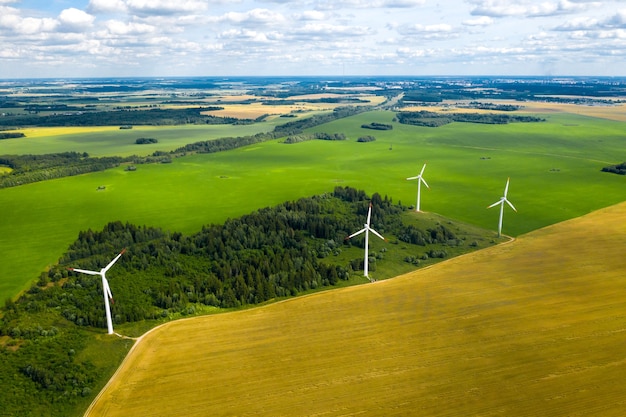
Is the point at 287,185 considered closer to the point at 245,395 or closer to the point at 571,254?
the point at 571,254

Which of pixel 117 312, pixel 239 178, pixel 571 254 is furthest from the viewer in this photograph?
pixel 239 178

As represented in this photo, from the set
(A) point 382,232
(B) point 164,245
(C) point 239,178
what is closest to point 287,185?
(C) point 239,178

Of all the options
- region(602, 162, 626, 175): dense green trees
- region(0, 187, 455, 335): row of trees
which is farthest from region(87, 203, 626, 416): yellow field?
region(602, 162, 626, 175): dense green trees

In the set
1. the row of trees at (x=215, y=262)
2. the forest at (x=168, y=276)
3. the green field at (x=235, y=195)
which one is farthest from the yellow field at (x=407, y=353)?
the green field at (x=235, y=195)

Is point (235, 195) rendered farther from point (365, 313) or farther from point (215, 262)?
point (365, 313)

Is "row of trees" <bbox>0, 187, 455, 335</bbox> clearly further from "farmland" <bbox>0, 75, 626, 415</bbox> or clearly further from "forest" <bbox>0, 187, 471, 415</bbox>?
"farmland" <bbox>0, 75, 626, 415</bbox>
